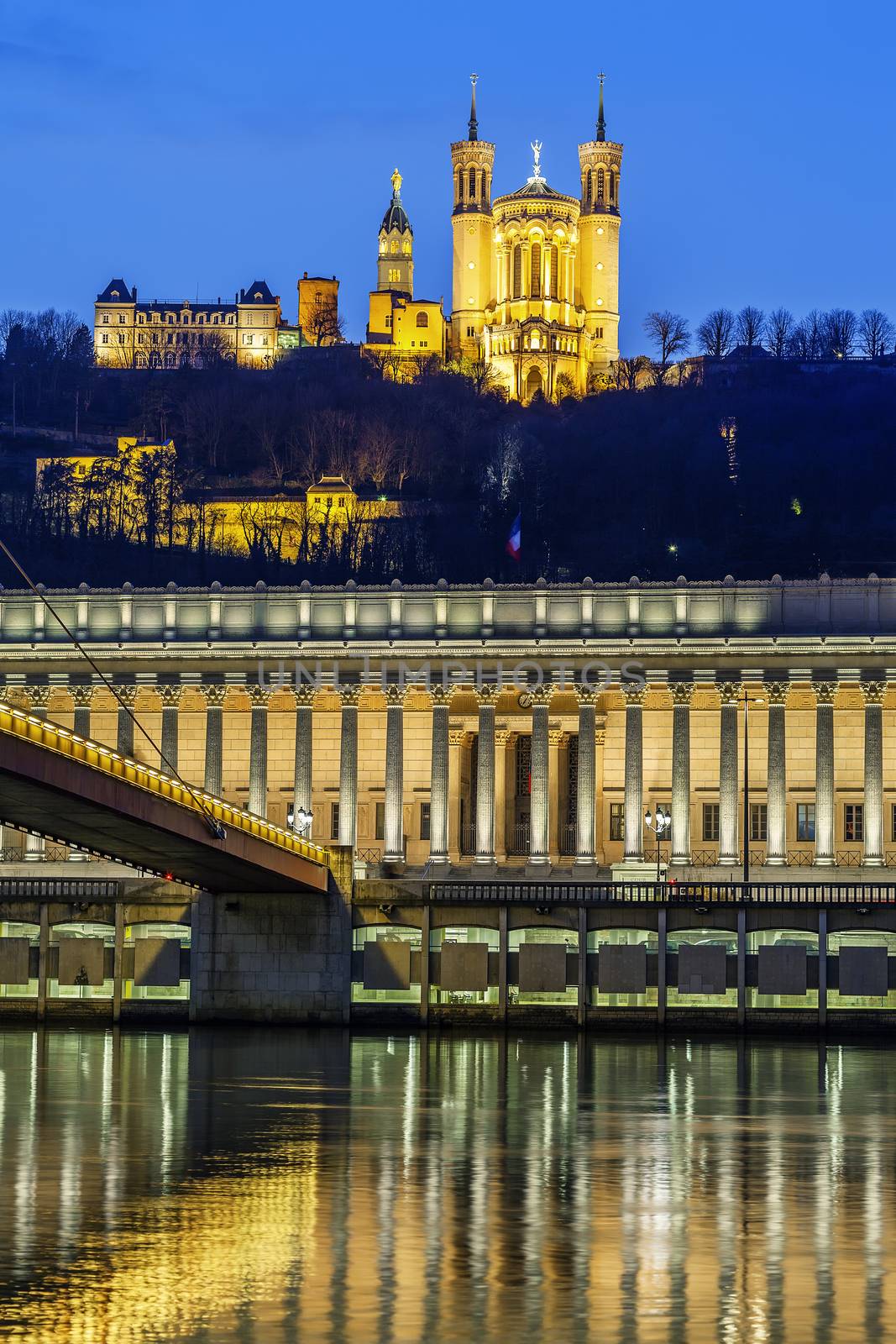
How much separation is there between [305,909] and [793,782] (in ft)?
146

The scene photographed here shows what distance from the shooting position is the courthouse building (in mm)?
131500

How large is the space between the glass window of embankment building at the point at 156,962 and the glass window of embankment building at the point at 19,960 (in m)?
4.07

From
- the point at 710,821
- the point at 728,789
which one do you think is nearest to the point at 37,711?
the point at 710,821

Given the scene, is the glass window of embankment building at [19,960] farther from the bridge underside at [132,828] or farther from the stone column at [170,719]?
the stone column at [170,719]

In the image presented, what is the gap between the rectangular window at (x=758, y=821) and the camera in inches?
5453

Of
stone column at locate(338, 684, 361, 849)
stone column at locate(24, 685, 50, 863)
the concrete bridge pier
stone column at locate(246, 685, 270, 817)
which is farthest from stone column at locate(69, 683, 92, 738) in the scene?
the concrete bridge pier

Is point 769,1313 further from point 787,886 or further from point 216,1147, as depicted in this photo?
point 787,886

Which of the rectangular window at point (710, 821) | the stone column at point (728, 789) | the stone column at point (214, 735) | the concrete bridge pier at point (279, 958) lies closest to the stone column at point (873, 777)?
the stone column at point (728, 789)

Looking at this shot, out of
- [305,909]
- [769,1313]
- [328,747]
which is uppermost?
[328,747]

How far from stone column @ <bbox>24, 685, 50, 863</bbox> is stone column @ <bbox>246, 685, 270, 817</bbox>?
1152 cm

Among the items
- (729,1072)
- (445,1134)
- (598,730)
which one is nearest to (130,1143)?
(445,1134)

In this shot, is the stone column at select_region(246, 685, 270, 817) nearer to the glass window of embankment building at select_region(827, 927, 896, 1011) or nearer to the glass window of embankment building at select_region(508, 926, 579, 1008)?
the glass window of embankment building at select_region(508, 926, 579, 1008)

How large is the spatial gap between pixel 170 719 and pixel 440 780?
50.8 ft

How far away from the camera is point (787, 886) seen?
103 metres
